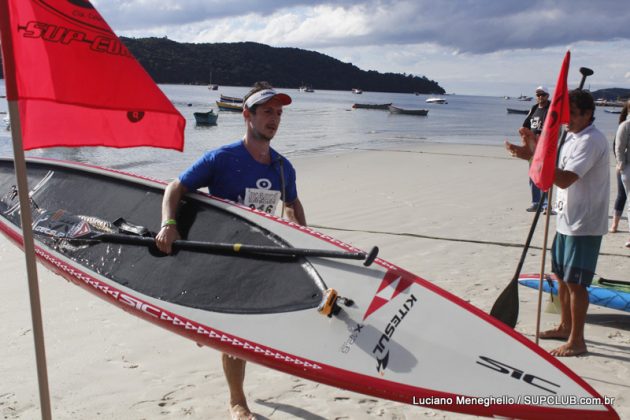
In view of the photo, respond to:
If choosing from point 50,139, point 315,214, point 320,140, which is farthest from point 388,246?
point 320,140

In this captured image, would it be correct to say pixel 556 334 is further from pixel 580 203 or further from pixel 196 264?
pixel 196 264

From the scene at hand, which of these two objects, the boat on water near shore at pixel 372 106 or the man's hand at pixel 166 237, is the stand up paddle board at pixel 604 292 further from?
the boat on water near shore at pixel 372 106

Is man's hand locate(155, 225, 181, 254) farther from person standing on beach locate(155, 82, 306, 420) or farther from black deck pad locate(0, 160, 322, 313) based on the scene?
black deck pad locate(0, 160, 322, 313)

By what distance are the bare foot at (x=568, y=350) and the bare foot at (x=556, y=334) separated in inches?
11.2

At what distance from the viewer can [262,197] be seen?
142 inches

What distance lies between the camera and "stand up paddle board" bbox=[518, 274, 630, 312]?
4738mm

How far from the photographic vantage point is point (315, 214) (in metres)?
9.54

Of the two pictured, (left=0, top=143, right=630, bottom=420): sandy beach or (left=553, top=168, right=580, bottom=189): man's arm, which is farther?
(left=553, top=168, right=580, bottom=189): man's arm

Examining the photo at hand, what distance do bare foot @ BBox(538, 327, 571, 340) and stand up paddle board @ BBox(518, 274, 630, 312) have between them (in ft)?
1.66

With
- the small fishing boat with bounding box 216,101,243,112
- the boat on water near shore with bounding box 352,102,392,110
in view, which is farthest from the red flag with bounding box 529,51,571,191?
the boat on water near shore with bounding box 352,102,392,110

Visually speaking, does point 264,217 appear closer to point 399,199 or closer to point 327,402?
point 327,402

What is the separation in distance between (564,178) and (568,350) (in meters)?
1.24

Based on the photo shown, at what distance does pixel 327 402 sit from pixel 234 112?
48778mm

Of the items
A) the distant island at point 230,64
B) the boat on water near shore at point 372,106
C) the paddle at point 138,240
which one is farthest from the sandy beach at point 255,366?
the distant island at point 230,64
